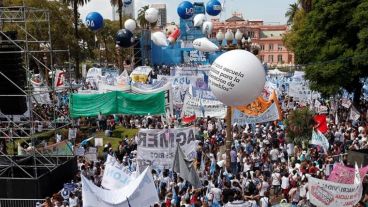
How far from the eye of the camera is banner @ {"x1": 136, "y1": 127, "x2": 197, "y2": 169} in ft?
46.4

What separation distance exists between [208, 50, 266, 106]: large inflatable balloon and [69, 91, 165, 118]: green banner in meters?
9.85

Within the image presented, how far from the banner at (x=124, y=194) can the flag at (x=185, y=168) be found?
1.90 m

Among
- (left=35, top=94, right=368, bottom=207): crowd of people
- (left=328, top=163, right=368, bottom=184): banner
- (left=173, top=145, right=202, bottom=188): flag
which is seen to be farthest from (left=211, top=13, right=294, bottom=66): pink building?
(left=173, top=145, right=202, bottom=188): flag

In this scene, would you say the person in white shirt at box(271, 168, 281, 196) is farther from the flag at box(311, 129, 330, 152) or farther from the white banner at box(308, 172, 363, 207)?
the white banner at box(308, 172, 363, 207)

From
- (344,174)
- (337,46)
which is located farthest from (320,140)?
(337,46)

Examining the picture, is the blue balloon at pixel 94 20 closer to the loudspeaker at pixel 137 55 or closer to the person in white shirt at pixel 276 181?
the person in white shirt at pixel 276 181

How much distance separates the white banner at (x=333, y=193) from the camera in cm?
1157

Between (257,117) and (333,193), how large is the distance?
23.0 ft

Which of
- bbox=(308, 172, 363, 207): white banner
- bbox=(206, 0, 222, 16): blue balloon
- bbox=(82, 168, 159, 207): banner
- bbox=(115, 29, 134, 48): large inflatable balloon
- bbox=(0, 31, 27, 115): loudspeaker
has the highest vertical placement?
bbox=(206, 0, 222, 16): blue balloon

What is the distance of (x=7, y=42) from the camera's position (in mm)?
17141

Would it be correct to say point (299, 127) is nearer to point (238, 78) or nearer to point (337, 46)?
point (238, 78)

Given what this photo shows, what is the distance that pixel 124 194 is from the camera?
35.0 ft

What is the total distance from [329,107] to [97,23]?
15.4 meters

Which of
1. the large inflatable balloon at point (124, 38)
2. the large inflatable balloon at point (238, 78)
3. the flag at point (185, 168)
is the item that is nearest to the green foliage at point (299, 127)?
the large inflatable balloon at point (238, 78)
